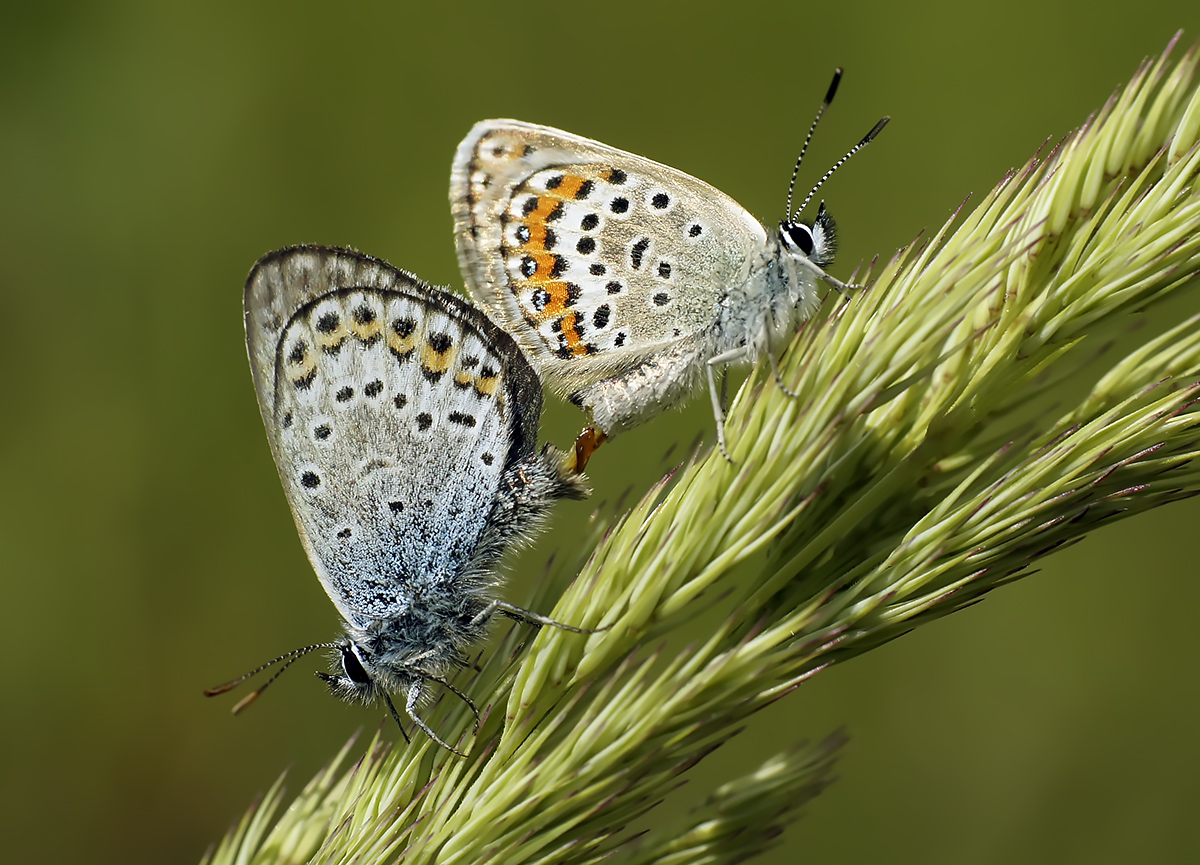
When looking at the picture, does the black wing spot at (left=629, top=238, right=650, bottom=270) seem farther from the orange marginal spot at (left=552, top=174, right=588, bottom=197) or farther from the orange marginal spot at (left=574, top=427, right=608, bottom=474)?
the orange marginal spot at (left=574, top=427, right=608, bottom=474)

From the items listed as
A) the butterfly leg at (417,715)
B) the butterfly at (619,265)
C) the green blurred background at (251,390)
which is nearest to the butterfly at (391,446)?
the butterfly leg at (417,715)

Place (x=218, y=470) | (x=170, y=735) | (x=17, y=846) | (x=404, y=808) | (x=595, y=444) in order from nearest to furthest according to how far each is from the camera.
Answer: (x=404, y=808) < (x=595, y=444) < (x=17, y=846) < (x=170, y=735) < (x=218, y=470)

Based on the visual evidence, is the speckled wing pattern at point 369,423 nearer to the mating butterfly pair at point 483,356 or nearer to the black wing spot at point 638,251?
the mating butterfly pair at point 483,356

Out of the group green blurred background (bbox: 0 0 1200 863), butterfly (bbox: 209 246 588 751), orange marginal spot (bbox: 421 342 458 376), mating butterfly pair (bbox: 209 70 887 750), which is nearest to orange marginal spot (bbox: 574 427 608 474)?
mating butterfly pair (bbox: 209 70 887 750)

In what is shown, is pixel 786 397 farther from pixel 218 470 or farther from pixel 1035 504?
pixel 218 470

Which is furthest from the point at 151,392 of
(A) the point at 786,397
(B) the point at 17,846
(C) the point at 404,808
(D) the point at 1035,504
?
(D) the point at 1035,504

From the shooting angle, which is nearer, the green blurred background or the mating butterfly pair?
the mating butterfly pair

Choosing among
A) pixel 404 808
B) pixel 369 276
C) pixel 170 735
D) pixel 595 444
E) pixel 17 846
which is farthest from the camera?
pixel 170 735
